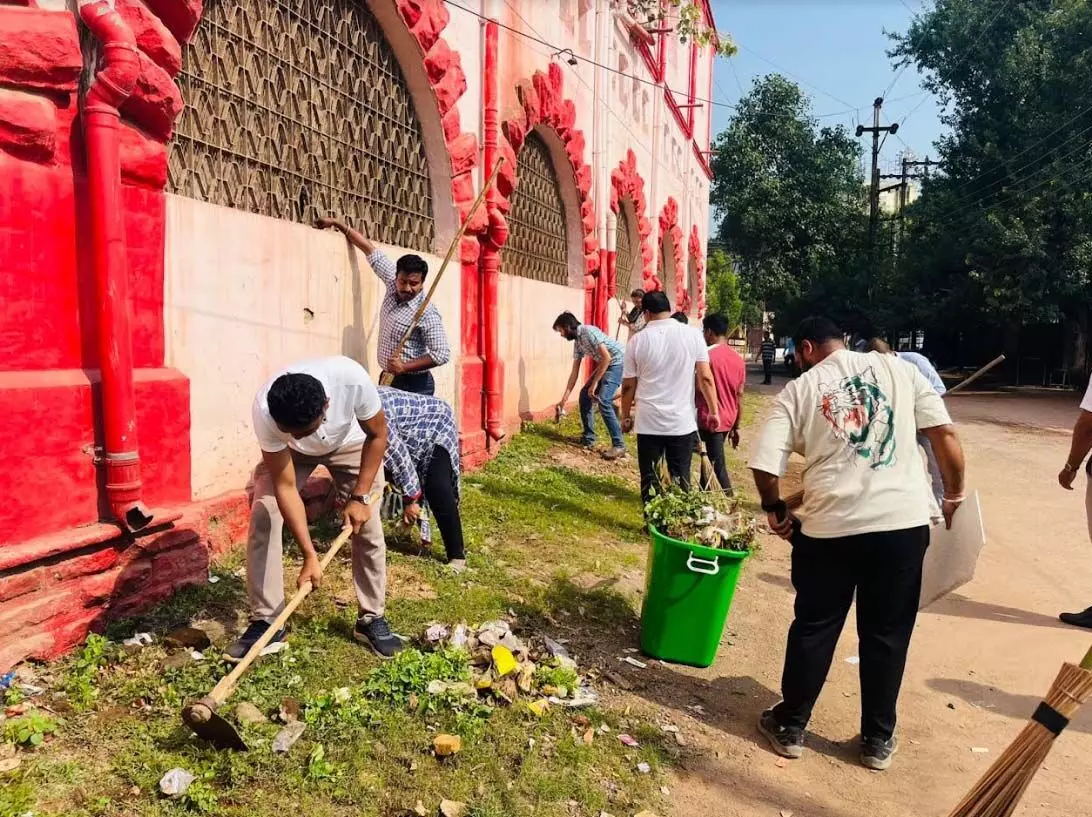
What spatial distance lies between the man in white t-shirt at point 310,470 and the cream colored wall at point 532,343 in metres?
5.13

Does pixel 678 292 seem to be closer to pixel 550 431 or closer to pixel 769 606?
pixel 550 431

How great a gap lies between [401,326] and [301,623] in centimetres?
246

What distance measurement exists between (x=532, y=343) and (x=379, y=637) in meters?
6.60

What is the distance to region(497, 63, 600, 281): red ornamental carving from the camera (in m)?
8.36

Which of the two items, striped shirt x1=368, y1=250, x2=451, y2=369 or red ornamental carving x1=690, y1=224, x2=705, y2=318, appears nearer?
striped shirt x1=368, y1=250, x2=451, y2=369

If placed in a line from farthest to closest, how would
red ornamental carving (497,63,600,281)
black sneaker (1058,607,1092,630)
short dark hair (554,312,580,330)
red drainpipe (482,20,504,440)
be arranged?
short dark hair (554,312,580,330) → red ornamental carving (497,63,600,281) → red drainpipe (482,20,504,440) → black sneaker (1058,607,1092,630)

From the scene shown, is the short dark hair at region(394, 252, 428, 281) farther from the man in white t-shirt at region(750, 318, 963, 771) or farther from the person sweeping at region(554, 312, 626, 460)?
the person sweeping at region(554, 312, 626, 460)

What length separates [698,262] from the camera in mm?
25547

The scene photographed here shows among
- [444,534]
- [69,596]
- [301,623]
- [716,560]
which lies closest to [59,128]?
[69,596]

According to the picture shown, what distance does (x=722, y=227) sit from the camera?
3216cm

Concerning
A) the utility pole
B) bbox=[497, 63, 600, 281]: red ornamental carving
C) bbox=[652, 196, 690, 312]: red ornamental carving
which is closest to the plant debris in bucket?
bbox=[497, 63, 600, 281]: red ornamental carving

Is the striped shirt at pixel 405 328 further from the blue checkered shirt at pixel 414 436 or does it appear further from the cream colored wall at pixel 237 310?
the blue checkered shirt at pixel 414 436

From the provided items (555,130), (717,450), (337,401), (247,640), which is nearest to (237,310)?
(337,401)

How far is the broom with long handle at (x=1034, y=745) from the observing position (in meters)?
2.54
